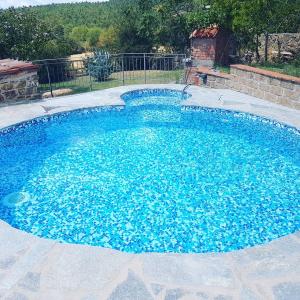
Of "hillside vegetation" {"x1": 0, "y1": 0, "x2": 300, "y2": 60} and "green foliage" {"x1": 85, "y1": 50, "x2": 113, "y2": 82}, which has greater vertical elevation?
"hillside vegetation" {"x1": 0, "y1": 0, "x2": 300, "y2": 60}

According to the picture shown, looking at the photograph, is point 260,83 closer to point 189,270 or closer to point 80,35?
point 189,270

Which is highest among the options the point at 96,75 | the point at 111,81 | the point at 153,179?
the point at 96,75

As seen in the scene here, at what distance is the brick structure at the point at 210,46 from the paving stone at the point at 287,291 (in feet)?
36.4

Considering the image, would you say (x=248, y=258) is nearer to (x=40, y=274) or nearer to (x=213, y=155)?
(x=40, y=274)

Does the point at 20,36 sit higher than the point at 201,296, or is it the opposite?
the point at 20,36

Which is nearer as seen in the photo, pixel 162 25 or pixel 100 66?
pixel 100 66

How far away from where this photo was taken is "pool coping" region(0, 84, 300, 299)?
326cm

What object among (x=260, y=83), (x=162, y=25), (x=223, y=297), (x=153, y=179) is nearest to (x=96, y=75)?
(x=162, y=25)

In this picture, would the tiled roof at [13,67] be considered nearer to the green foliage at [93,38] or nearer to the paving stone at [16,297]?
the paving stone at [16,297]

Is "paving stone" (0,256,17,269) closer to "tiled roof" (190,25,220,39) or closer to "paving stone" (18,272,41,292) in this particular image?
"paving stone" (18,272,41,292)

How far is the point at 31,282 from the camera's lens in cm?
340

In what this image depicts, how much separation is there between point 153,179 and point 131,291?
3.36m

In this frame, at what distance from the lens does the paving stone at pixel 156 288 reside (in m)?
3.28

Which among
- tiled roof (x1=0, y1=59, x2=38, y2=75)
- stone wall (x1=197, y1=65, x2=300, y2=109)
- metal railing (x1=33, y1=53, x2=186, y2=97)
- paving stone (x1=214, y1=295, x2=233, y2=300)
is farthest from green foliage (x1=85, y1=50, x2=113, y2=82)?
paving stone (x1=214, y1=295, x2=233, y2=300)
